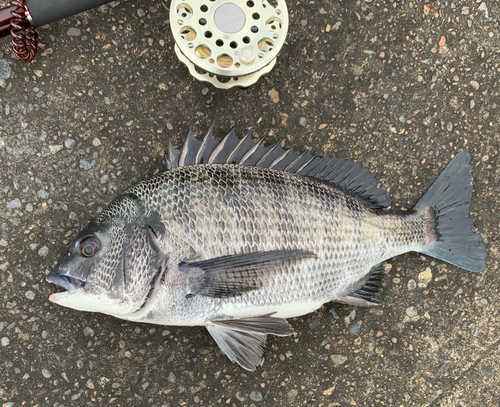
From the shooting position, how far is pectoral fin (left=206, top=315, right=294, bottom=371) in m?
1.58

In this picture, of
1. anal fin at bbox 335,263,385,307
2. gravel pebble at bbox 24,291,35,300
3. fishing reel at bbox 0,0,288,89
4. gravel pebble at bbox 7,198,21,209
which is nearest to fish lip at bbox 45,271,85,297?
gravel pebble at bbox 24,291,35,300

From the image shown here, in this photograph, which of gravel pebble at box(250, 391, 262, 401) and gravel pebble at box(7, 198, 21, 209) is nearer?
gravel pebble at box(7, 198, 21, 209)

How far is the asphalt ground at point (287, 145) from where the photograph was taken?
5.98 ft

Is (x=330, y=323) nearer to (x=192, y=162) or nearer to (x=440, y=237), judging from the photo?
(x=440, y=237)

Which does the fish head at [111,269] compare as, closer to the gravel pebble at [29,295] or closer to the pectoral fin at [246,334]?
the pectoral fin at [246,334]

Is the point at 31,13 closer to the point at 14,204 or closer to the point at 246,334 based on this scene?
the point at 14,204

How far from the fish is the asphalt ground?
11.3 inches

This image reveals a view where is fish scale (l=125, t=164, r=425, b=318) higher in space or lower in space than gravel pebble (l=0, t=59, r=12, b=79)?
higher

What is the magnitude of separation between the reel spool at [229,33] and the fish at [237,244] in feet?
1.05

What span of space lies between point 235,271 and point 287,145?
0.78 metres

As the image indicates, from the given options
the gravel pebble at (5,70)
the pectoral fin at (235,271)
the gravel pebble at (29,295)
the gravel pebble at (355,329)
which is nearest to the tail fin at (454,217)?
the gravel pebble at (355,329)

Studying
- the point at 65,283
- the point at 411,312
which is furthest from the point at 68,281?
the point at 411,312

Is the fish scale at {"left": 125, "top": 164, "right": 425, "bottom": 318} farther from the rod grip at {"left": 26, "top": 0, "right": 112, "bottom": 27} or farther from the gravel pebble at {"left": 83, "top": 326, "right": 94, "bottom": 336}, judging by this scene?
the rod grip at {"left": 26, "top": 0, "right": 112, "bottom": 27}

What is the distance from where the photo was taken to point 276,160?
1689 millimetres
